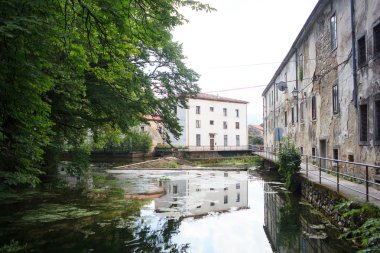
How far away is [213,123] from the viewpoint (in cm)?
5000

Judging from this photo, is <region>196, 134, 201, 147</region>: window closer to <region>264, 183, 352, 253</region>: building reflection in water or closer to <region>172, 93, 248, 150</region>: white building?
<region>172, 93, 248, 150</region>: white building

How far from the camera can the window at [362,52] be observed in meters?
10.3

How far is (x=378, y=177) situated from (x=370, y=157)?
82cm

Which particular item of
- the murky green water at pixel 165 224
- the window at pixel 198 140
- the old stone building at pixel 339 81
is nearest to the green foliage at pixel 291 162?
the murky green water at pixel 165 224

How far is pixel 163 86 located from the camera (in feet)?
57.6

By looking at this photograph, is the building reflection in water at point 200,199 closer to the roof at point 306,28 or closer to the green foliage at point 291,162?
the green foliage at point 291,162

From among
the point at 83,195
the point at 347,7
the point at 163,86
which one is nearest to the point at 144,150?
the point at 163,86

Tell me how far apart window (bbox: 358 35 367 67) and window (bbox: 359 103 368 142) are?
4.95 ft

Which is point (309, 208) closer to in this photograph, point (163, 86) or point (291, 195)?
point (291, 195)

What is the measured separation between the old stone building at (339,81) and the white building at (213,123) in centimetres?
2807

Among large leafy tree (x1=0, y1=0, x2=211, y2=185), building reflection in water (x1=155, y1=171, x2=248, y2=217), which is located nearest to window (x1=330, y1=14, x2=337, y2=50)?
building reflection in water (x1=155, y1=171, x2=248, y2=217)

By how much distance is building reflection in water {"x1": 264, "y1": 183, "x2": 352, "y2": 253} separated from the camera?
6273 mm

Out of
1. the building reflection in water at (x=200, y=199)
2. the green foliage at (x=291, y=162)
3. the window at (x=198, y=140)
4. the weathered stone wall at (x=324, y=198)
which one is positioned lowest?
the building reflection in water at (x=200, y=199)

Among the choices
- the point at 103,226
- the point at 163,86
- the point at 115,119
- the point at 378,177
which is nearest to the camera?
the point at 103,226
